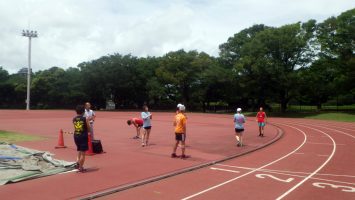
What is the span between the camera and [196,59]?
68.8 metres

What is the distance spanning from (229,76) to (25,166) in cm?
5416

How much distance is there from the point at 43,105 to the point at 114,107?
53.1 ft

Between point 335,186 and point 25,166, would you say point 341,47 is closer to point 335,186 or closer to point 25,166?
point 335,186

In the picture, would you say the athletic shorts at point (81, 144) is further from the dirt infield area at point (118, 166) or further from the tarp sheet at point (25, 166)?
the tarp sheet at point (25, 166)

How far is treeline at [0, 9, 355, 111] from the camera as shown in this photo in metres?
54.3

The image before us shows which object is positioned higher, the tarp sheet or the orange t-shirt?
the orange t-shirt

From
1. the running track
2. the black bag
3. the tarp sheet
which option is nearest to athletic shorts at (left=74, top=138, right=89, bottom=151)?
the tarp sheet

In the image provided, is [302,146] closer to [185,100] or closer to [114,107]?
[185,100]

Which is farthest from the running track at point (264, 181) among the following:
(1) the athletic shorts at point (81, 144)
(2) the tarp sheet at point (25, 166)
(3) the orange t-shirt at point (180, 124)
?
(2) the tarp sheet at point (25, 166)

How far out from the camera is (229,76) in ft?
205

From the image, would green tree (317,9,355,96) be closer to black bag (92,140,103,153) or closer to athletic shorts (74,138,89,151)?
black bag (92,140,103,153)

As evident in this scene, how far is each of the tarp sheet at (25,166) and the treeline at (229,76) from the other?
152 feet

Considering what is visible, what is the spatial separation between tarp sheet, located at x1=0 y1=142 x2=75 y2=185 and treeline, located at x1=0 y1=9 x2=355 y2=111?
46353mm

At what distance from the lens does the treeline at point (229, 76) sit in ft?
178
